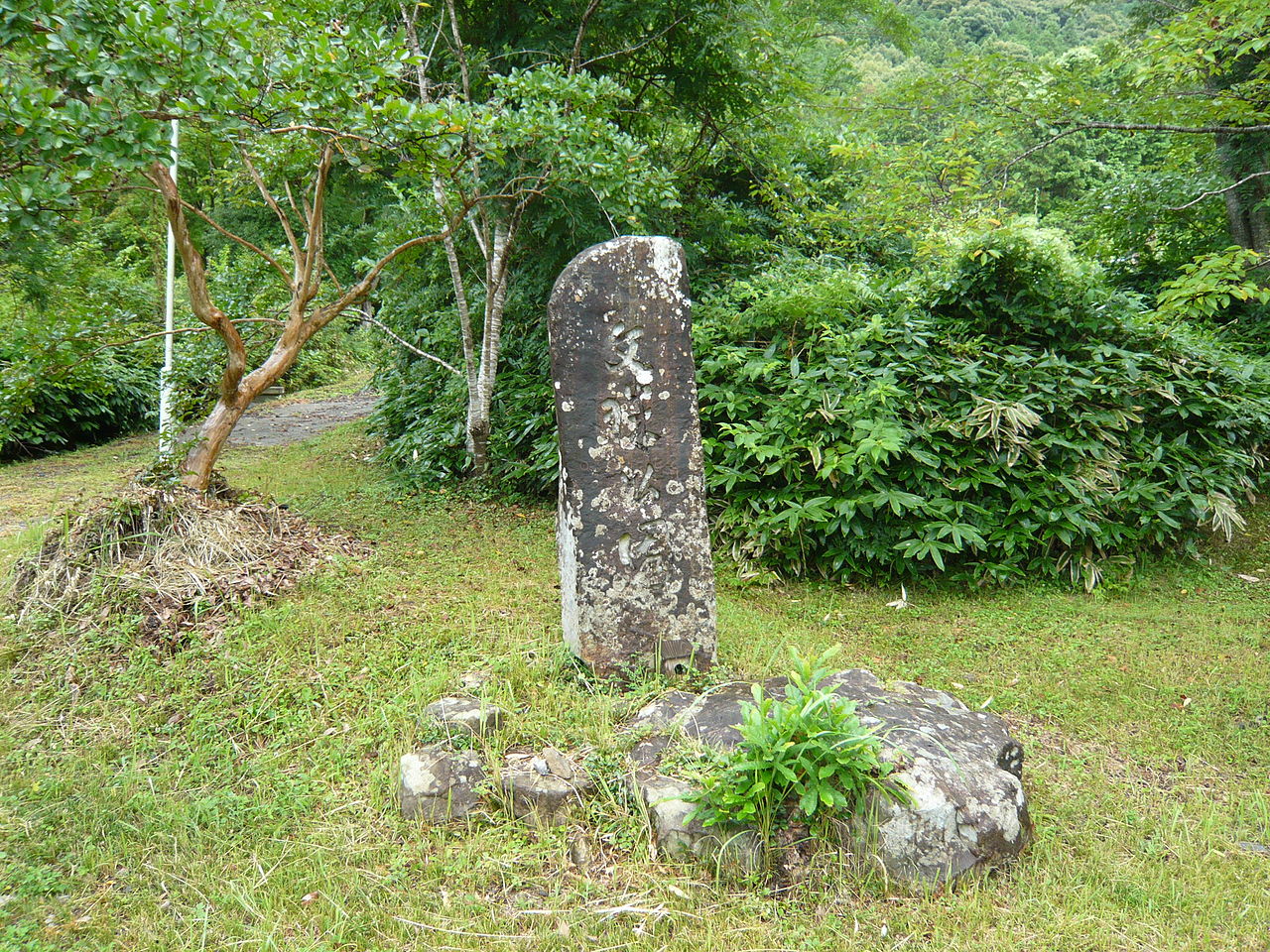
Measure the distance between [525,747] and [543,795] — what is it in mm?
292

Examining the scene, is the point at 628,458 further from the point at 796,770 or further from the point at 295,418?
the point at 295,418

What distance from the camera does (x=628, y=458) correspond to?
12.4 ft

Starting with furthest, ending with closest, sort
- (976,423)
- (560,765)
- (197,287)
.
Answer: (976,423), (197,287), (560,765)

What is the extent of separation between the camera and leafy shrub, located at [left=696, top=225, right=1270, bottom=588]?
562cm

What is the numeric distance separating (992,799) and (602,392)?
2311mm

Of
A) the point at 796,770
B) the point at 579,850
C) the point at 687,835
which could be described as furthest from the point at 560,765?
the point at 796,770

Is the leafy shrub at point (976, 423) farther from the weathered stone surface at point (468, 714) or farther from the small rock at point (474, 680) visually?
the weathered stone surface at point (468, 714)

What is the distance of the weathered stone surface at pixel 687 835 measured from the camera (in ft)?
9.21

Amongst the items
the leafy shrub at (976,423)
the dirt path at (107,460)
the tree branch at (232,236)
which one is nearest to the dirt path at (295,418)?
the dirt path at (107,460)

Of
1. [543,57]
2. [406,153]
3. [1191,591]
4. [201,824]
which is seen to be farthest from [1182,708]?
[543,57]

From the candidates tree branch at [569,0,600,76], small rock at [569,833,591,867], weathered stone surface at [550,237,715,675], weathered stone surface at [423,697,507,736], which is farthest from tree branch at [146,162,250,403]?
small rock at [569,833,591,867]

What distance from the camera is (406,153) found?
5.05m

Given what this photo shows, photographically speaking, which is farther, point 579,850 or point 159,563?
point 159,563

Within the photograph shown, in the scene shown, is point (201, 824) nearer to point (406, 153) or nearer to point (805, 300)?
point (406, 153)
